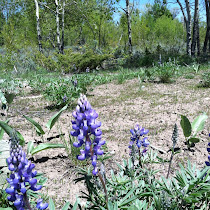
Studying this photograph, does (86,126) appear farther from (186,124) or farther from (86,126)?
(186,124)

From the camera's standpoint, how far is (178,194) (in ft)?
4.28

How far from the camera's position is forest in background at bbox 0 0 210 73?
12.1m

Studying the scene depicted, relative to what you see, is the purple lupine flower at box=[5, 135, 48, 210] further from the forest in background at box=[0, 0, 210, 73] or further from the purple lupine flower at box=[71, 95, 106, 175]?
the forest in background at box=[0, 0, 210, 73]

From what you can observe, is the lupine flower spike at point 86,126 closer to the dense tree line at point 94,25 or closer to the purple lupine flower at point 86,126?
the purple lupine flower at point 86,126

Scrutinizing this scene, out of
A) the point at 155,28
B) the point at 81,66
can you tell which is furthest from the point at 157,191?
the point at 155,28

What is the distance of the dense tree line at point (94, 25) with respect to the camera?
→ 45.1 feet

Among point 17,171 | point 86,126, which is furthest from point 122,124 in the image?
point 17,171

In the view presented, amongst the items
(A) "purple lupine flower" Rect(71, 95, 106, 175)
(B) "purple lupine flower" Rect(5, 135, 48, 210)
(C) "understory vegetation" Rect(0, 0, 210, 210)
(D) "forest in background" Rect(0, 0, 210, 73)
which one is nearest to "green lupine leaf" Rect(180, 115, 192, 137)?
(C) "understory vegetation" Rect(0, 0, 210, 210)

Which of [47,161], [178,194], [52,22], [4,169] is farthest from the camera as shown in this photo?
[52,22]

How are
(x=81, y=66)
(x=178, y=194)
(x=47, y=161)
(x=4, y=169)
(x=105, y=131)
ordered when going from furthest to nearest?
1. (x=81, y=66)
2. (x=105, y=131)
3. (x=47, y=161)
4. (x=4, y=169)
5. (x=178, y=194)

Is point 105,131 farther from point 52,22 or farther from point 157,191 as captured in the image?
point 52,22

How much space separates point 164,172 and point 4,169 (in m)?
1.64

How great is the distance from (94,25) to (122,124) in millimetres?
27990

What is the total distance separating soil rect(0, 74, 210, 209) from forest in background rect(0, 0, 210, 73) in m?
3.67
